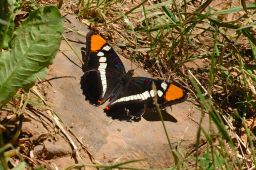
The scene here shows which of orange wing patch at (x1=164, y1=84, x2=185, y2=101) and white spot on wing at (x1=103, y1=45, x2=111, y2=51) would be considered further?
white spot on wing at (x1=103, y1=45, x2=111, y2=51)

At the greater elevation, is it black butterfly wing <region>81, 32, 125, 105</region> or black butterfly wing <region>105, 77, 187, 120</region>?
black butterfly wing <region>81, 32, 125, 105</region>

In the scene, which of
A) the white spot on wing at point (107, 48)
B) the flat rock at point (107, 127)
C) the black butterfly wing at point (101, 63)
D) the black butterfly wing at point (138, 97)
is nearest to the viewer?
the flat rock at point (107, 127)

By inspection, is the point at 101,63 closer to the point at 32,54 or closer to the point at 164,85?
the point at 164,85

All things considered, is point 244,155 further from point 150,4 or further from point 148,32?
point 150,4

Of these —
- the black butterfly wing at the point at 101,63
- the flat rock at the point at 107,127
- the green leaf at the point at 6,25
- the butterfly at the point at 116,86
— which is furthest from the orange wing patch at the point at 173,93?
the green leaf at the point at 6,25

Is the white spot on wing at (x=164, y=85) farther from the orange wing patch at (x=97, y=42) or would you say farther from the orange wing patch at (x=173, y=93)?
the orange wing patch at (x=97, y=42)

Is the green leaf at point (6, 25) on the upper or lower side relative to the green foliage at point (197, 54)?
upper

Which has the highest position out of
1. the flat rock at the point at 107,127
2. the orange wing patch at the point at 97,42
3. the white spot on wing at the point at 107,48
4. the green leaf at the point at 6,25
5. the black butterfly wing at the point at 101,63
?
the green leaf at the point at 6,25

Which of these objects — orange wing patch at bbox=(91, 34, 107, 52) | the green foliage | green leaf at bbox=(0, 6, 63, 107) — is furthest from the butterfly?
green leaf at bbox=(0, 6, 63, 107)

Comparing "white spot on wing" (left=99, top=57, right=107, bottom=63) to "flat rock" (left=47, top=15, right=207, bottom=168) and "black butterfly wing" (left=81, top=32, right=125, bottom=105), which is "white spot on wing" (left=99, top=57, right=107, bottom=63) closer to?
"black butterfly wing" (left=81, top=32, right=125, bottom=105)
